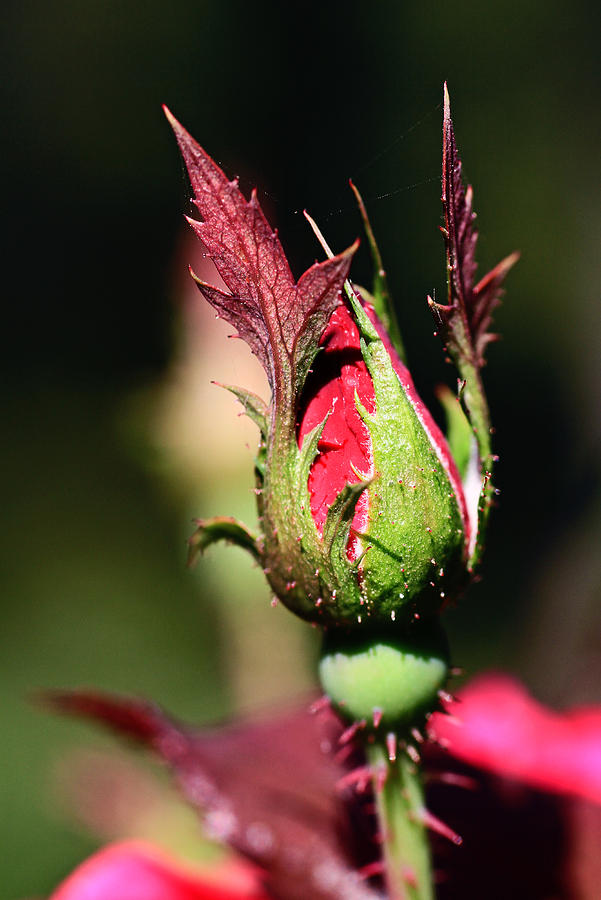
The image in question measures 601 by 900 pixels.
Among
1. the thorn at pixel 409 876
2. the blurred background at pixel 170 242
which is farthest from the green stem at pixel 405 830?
the blurred background at pixel 170 242

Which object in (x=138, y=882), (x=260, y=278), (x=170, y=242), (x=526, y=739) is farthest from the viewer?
(x=170, y=242)

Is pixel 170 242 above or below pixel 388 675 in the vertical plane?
above

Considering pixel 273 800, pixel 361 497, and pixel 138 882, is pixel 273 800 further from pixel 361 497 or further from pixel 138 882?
pixel 361 497

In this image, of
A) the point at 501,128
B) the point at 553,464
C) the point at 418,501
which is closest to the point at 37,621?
the point at 553,464

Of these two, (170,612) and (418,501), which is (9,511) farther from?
(418,501)

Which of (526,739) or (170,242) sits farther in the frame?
(170,242)

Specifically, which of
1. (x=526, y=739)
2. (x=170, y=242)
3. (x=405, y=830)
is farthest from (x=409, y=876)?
(x=170, y=242)

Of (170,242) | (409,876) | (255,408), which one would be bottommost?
(409,876)
